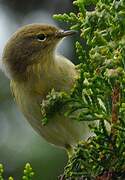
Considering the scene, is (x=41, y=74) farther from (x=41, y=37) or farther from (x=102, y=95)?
(x=102, y=95)

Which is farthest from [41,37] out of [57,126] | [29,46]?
[57,126]

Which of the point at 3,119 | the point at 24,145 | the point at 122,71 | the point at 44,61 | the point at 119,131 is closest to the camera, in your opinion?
the point at 122,71

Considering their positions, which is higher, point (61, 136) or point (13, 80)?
point (13, 80)

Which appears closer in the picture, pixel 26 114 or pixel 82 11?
pixel 82 11

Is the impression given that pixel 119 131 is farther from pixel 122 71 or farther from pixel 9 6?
pixel 9 6

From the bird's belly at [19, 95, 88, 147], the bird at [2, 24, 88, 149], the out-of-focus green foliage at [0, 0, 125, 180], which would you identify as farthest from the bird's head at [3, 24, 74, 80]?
the out-of-focus green foliage at [0, 0, 125, 180]

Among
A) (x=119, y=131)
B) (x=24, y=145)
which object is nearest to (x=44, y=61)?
(x=119, y=131)

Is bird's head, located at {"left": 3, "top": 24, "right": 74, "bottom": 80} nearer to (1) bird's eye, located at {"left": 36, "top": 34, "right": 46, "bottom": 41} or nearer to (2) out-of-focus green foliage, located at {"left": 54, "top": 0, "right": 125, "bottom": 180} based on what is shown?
(1) bird's eye, located at {"left": 36, "top": 34, "right": 46, "bottom": 41}
